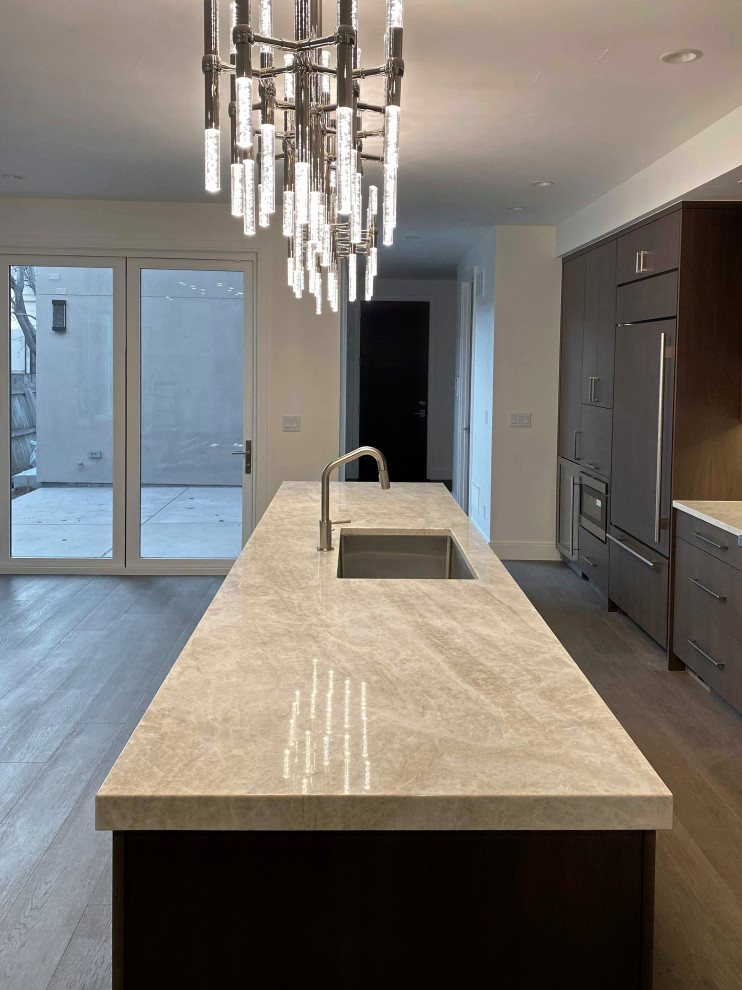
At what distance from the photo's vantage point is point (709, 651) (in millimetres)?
4074

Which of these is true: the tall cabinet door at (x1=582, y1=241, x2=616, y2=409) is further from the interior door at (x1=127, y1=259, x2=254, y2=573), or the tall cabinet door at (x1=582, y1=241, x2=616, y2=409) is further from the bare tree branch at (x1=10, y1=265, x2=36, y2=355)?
the bare tree branch at (x1=10, y1=265, x2=36, y2=355)

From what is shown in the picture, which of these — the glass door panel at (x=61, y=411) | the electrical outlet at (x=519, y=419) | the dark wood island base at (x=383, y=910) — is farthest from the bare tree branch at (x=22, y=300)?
the dark wood island base at (x=383, y=910)

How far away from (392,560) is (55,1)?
207 centimetres

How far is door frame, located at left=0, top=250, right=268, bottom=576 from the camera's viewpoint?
630 centimetres

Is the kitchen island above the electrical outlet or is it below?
below

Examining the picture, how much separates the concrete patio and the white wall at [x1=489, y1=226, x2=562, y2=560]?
2001mm

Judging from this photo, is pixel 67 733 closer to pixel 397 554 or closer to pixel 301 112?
pixel 397 554

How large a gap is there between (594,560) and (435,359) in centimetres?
607

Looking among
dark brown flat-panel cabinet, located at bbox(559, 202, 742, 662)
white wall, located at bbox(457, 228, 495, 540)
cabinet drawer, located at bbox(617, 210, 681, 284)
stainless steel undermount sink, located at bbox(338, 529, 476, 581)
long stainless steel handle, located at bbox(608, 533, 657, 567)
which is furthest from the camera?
white wall, located at bbox(457, 228, 495, 540)

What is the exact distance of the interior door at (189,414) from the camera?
6359 mm

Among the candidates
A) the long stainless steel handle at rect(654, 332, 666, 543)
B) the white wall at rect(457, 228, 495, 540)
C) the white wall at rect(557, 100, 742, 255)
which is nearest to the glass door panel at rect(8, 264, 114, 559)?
the white wall at rect(457, 228, 495, 540)

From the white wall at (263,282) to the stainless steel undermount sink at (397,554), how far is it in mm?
3086

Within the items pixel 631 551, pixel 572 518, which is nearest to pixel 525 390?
pixel 572 518

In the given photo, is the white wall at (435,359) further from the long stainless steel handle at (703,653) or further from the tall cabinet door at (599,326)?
the long stainless steel handle at (703,653)
